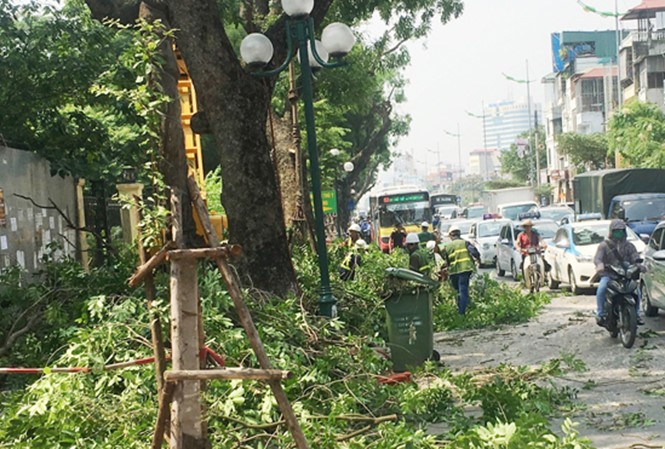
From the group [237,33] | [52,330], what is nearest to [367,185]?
[237,33]

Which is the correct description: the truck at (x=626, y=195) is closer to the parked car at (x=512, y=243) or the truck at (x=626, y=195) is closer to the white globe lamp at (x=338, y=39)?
the parked car at (x=512, y=243)

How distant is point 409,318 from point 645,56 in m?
62.1

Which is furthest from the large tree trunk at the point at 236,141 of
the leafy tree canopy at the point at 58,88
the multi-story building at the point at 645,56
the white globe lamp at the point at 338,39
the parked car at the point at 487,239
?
the multi-story building at the point at 645,56

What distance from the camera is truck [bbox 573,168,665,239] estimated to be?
2653 cm

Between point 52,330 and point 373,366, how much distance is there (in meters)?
2.83

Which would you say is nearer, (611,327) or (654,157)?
(611,327)

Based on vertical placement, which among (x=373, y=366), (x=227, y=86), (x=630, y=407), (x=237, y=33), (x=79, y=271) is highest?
(x=237, y=33)

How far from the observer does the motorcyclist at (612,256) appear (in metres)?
13.2

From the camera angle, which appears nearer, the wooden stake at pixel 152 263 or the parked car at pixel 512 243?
the wooden stake at pixel 152 263

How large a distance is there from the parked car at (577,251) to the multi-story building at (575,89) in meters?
64.1

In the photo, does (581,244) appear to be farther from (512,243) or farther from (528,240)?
(512,243)

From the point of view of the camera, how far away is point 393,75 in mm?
53312

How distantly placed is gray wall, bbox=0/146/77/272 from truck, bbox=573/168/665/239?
15.7 metres

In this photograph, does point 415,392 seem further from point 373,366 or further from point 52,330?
point 52,330
